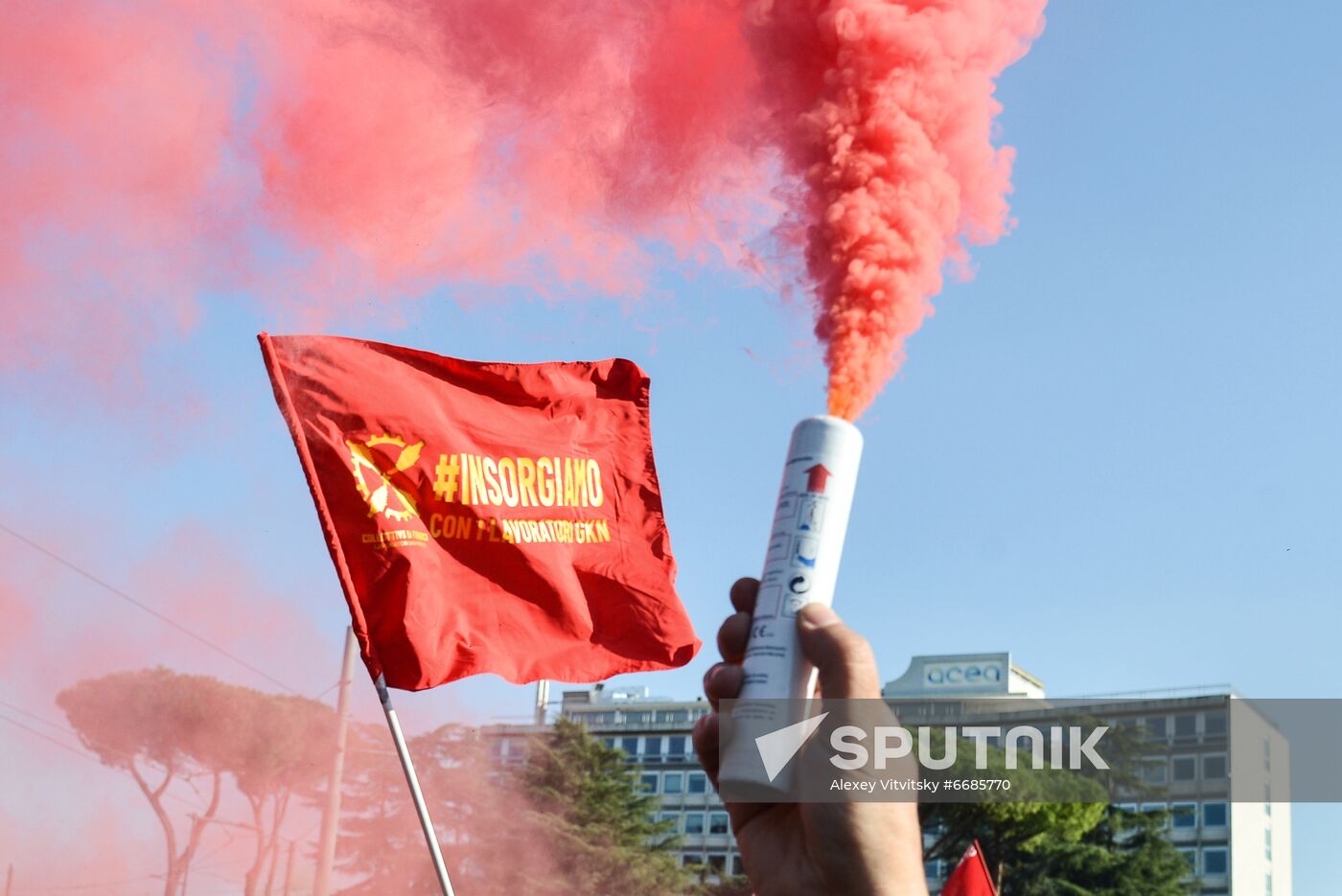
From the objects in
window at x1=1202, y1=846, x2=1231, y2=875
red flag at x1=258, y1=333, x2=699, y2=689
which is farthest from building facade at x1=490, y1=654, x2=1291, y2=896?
red flag at x1=258, y1=333, x2=699, y2=689

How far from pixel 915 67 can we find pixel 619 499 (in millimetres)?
3489

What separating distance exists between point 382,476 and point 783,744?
16.8 feet

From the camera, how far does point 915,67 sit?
6863 mm

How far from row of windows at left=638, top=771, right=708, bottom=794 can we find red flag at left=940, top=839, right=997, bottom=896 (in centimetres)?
7673

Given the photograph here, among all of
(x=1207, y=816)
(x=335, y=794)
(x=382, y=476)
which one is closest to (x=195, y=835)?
(x=335, y=794)

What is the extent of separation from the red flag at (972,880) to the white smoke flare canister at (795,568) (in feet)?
42.5

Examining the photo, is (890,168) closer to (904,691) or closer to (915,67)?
(915,67)

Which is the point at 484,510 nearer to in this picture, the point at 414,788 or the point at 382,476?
the point at 382,476

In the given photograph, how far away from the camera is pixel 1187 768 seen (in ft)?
259

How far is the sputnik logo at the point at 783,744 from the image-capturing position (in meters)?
3.75

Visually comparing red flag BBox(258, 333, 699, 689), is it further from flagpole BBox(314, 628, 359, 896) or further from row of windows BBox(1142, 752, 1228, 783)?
row of windows BBox(1142, 752, 1228, 783)

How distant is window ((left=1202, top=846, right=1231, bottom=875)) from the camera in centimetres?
7669

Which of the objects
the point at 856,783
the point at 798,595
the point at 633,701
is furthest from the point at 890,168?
the point at 633,701

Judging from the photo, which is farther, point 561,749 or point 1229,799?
point 1229,799
